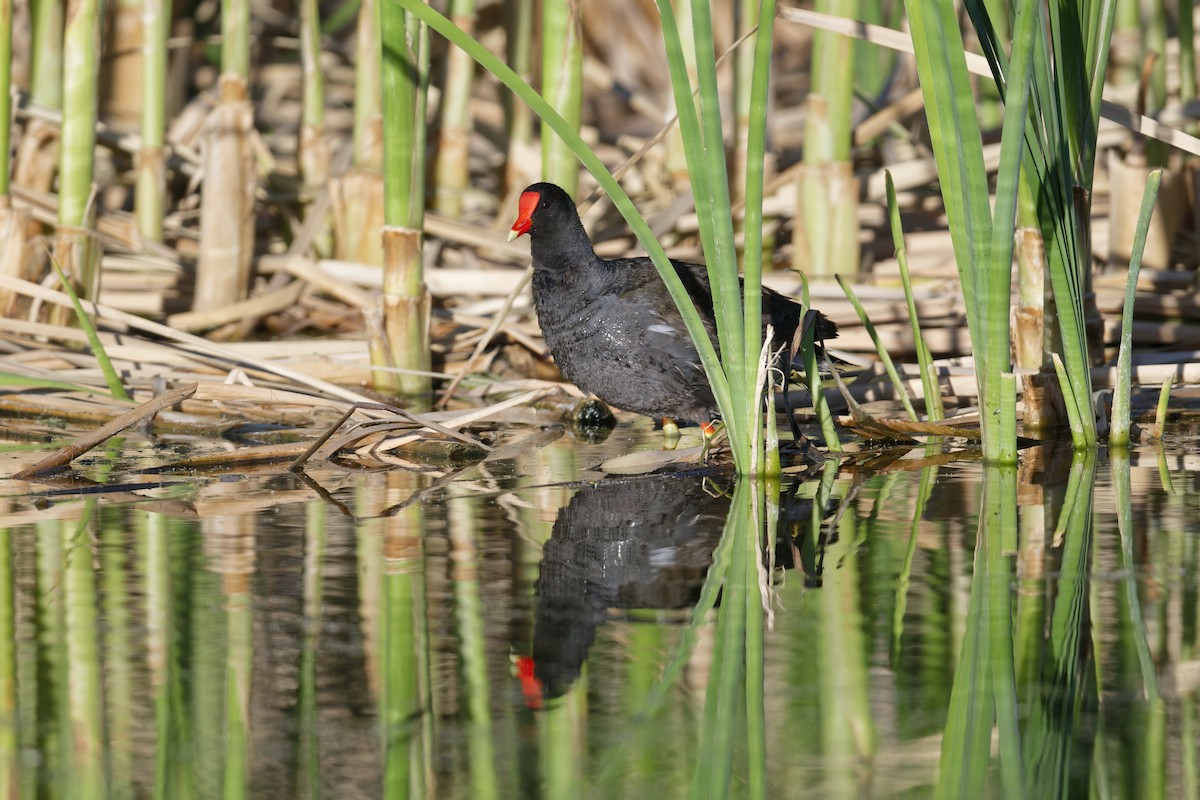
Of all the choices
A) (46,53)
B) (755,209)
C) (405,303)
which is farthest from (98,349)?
(755,209)

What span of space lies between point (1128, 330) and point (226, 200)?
3484mm

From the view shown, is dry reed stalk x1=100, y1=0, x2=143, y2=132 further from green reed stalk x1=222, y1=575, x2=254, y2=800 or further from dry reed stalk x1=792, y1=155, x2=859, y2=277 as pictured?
green reed stalk x1=222, y1=575, x2=254, y2=800

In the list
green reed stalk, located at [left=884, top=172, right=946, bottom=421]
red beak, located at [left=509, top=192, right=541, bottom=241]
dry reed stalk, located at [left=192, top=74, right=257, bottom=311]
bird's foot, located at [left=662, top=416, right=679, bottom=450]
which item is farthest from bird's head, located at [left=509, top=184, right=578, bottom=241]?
dry reed stalk, located at [left=192, top=74, right=257, bottom=311]

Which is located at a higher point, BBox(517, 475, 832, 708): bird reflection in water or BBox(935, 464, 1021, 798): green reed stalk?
BBox(517, 475, 832, 708): bird reflection in water

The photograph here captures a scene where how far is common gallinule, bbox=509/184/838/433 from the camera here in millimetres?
4008

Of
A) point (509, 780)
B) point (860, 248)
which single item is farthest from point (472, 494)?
point (860, 248)

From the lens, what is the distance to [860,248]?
19.6 ft

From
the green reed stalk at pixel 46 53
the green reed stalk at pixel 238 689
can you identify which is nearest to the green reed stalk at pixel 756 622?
the green reed stalk at pixel 238 689

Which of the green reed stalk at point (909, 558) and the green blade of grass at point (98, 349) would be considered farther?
the green blade of grass at point (98, 349)

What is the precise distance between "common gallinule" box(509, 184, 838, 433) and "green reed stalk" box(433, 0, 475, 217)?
2.03 meters

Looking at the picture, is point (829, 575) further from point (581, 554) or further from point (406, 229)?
point (406, 229)

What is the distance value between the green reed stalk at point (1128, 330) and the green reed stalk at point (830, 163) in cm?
173

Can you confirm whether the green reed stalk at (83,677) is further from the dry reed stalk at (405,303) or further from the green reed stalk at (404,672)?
the dry reed stalk at (405,303)

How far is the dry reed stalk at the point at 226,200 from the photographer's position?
5.54m
